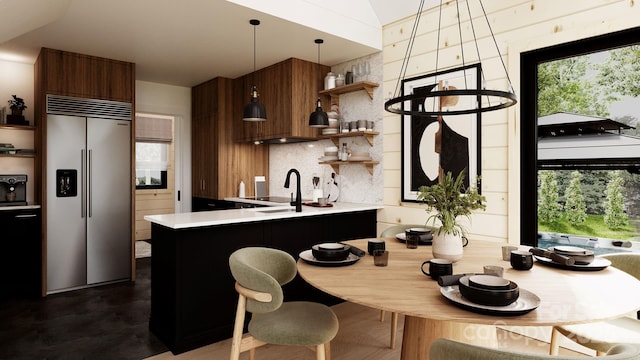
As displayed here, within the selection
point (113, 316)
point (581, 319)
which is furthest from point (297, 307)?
point (113, 316)

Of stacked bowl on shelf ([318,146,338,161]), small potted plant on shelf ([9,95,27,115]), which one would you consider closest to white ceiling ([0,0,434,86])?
small potted plant on shelf ([9,95,27,115])

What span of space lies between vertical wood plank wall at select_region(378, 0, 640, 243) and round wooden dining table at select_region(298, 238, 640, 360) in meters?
1.10

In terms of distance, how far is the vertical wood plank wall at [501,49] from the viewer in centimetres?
269

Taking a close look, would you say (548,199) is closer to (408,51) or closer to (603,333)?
(603,333)

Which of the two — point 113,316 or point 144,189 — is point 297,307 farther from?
point 144,189

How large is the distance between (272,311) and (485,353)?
1137 mm

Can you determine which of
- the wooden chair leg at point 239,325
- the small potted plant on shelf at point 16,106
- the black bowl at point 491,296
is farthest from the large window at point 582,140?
the small potted plant on shelf at point 16,106

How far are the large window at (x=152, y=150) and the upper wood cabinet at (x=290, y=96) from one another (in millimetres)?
2783

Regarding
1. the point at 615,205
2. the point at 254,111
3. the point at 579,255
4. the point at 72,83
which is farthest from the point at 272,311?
the point at 72,83

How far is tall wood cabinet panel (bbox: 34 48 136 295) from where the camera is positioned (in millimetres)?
3926

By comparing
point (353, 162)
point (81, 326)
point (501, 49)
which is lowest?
point (81, 326)

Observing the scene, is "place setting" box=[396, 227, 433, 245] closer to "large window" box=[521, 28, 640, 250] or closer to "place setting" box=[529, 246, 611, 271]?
"place setting" box=[529, 246, 611, 271]

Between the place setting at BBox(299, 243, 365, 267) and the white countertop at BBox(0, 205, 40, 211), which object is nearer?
the place setting at BBox(299, 243, 365, 267)

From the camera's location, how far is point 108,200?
427 centimetres
